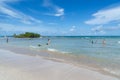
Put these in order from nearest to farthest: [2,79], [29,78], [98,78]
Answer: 1. [2,79]
2. [29,78]
3. [98,78]

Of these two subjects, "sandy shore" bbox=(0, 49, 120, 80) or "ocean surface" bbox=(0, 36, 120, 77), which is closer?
"sandy shore" bbox=(0, 49, 120, 80)

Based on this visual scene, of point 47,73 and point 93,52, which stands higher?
point 47,73

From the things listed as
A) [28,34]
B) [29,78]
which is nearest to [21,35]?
[28,34]

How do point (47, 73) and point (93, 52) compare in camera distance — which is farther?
point (93, 52)

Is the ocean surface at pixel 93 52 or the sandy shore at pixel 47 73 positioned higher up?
the sandy shore at pixel 47 73

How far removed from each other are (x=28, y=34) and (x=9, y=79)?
362 feet

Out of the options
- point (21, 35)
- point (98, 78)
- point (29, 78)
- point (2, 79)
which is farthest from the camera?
point (21, 35)

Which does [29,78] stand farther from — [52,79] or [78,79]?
[78,79]

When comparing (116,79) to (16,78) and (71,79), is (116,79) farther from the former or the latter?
(16,78)

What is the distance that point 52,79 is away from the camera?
6.26m

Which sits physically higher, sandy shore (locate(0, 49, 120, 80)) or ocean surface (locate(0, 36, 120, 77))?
sandy shore (locate(0, 49, 120, 80))

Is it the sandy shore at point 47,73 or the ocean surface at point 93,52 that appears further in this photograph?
the ocean surface at point 93,52

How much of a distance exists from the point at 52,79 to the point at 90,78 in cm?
166

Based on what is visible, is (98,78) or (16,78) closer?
(16,78)
